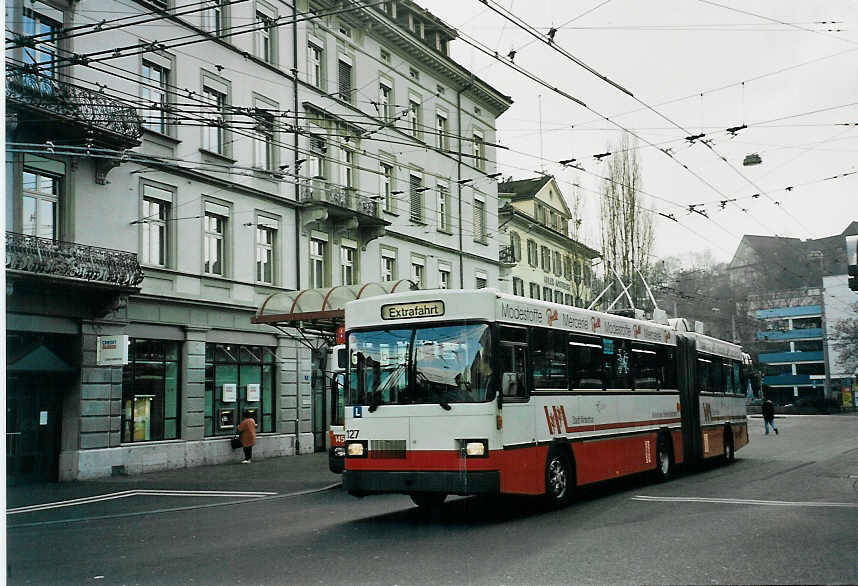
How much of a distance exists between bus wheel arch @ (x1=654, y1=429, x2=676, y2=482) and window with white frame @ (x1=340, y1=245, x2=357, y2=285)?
57.8 feet

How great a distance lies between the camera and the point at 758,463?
2217cm

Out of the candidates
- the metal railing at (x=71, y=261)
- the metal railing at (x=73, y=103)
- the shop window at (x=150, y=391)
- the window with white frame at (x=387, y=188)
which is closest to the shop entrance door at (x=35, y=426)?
the shop window at (x=150, y=391)

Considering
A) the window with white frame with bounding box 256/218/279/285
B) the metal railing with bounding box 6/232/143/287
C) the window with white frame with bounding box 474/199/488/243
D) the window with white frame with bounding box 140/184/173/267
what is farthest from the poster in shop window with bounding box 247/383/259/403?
the window with white frame with bounding box 474/199/488/243

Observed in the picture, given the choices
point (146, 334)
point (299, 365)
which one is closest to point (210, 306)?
point (146, 334)

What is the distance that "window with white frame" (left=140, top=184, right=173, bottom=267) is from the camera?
80.0ft

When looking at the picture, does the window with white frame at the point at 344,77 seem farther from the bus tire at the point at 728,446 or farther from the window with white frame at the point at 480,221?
the bus tire at the point at 728,446

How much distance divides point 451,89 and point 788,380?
7893 cm

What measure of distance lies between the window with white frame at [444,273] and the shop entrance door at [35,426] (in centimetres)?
2085

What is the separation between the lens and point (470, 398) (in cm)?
1198

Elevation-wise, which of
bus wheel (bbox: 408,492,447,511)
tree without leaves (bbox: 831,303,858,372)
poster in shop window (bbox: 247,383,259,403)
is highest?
tree without leaves (bbox: 831,303,858,372)

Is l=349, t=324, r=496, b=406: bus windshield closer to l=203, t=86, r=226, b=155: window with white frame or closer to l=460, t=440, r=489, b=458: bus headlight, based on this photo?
l=460, t=440, r=489, b=458: bus headlight

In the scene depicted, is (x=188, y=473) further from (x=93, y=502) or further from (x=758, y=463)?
(x=758, y=463)

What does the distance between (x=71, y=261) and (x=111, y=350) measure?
7.84ft

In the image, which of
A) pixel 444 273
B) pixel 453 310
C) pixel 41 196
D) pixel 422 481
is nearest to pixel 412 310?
pixel 453 310
